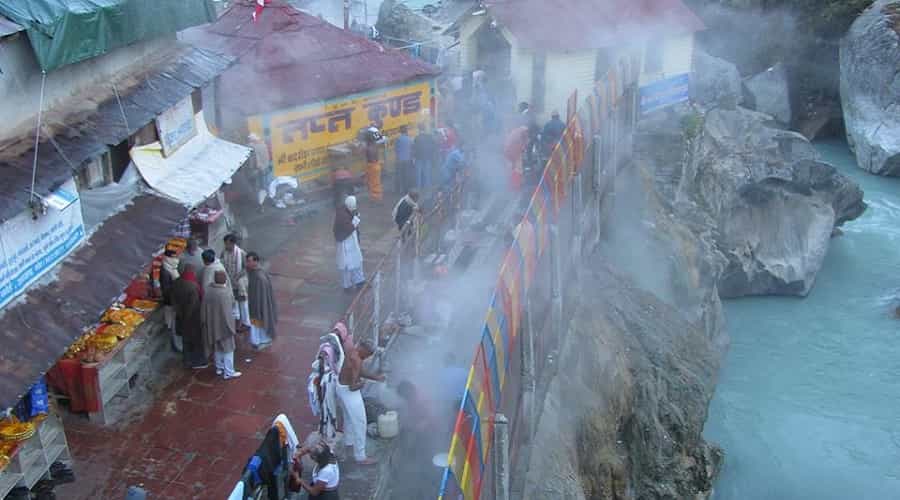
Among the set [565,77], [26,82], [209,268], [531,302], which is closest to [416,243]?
[531,302]

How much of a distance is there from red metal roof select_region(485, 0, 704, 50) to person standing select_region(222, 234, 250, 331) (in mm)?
11734

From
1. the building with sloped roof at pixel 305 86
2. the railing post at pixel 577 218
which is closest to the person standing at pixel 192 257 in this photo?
the building with sloped roof at pixel 305 86

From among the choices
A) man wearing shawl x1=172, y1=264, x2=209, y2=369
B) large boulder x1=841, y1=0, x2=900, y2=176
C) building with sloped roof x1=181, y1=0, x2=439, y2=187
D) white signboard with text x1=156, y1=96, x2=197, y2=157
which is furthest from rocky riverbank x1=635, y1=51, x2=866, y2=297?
man wearing shawl x1=172, y1=264, x2=209, y2=369

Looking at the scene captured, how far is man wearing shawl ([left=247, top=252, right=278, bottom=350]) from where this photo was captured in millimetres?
10414

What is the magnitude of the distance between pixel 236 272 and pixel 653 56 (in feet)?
50.9

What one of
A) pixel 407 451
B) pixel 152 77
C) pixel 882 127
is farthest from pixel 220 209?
pixel 882 127

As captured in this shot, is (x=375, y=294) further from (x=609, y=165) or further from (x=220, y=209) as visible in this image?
(x=609, y=165)

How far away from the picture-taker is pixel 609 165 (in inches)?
641

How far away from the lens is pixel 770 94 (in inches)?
1313

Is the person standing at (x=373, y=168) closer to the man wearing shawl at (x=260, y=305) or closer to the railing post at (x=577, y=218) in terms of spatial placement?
the railing post at (x=577, y=218)

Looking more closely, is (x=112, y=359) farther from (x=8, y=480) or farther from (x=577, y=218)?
(x=577, y=218)

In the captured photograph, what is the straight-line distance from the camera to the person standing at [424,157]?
1559 centimetres

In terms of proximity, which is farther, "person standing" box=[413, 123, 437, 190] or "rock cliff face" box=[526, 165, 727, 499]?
"person standing" box=[413, 123, 437, 190]

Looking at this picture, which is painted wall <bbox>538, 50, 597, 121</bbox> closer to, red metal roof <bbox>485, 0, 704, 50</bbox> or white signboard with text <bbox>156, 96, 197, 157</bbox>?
red metal roof <bbox>485, 0, 704, 50</bbox>
